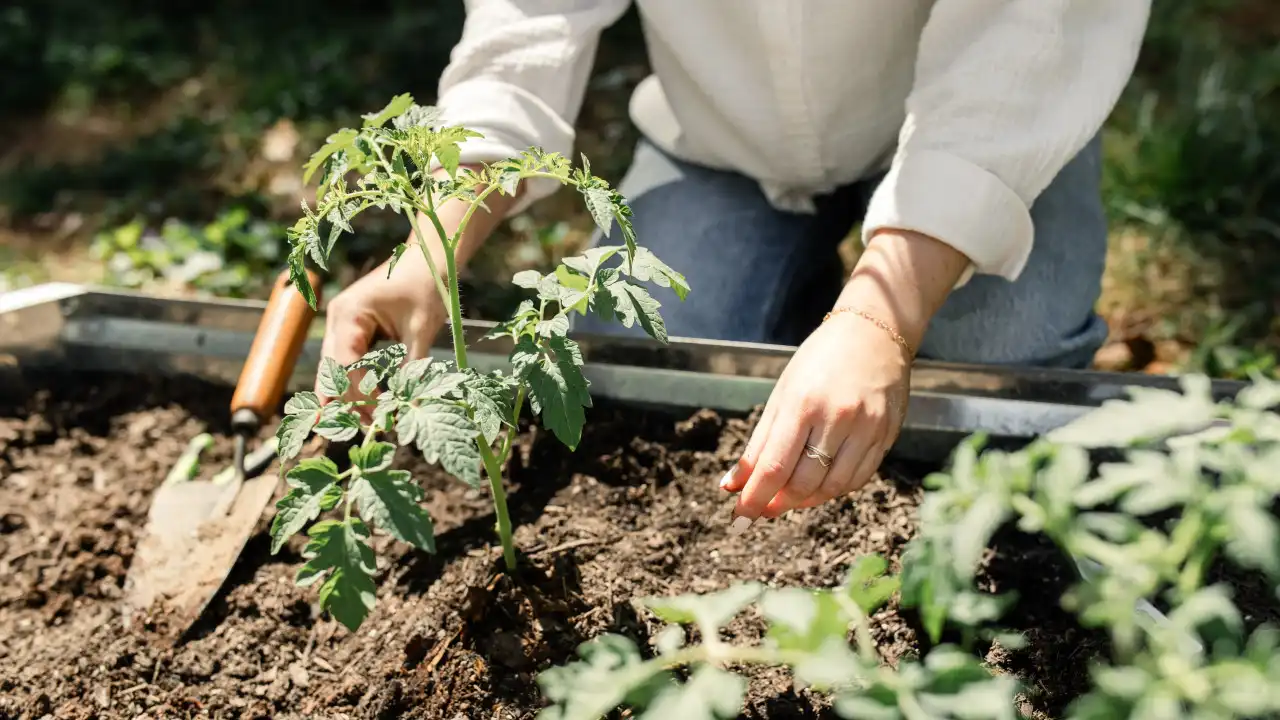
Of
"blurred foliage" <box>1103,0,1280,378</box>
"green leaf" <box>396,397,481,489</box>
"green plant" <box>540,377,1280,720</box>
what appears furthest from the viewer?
"blurred foliage" <box>1103,0,1280,378</box>

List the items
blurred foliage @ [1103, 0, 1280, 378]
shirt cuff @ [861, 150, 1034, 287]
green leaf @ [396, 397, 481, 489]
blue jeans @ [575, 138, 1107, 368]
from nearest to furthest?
green leaf @ [396, 397, 481, 489], shirt cuff @ [861, 150, 1034, 287], blue jeans @ [575, 138, 1107, 368], blurred foliage @ [1103, 0, 1280, 378]

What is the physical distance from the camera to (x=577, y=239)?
2281mm

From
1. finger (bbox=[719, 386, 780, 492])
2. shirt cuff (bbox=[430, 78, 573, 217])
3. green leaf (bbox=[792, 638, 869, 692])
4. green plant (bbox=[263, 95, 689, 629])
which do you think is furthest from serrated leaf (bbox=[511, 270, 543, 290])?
green leaf (bbox=[792, 638, 869, 692])

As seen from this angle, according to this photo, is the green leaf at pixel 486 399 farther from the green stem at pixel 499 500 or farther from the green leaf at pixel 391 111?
the green leaf at pixel 391 111

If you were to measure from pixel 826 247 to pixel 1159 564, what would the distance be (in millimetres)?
1174

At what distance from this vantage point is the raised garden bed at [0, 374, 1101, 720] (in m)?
1.12

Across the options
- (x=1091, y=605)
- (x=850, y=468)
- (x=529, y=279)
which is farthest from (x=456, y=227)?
(x=1091, y=605)

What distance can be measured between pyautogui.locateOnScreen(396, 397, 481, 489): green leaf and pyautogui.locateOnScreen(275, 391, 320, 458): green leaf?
10 centimetres

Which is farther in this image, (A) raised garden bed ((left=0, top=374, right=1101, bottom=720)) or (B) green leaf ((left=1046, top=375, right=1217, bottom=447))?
(A) raised garden bed ((left=0, top=374, right=1101, bottom=720))

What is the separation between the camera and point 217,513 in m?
1.38

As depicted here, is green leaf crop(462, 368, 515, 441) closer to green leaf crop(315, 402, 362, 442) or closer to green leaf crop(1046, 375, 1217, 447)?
green leaf crop(315, 402, 362, 442)

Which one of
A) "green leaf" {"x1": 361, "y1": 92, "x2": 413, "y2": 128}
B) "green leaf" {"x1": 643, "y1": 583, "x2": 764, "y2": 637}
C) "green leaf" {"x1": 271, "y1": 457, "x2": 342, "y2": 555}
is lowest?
"green leaf" {"x1": 271, "y1": 457, "x2": 342, "y2": 555}

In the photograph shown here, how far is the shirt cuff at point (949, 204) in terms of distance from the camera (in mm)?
1198

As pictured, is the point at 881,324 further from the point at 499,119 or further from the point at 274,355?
the point at 274,355
